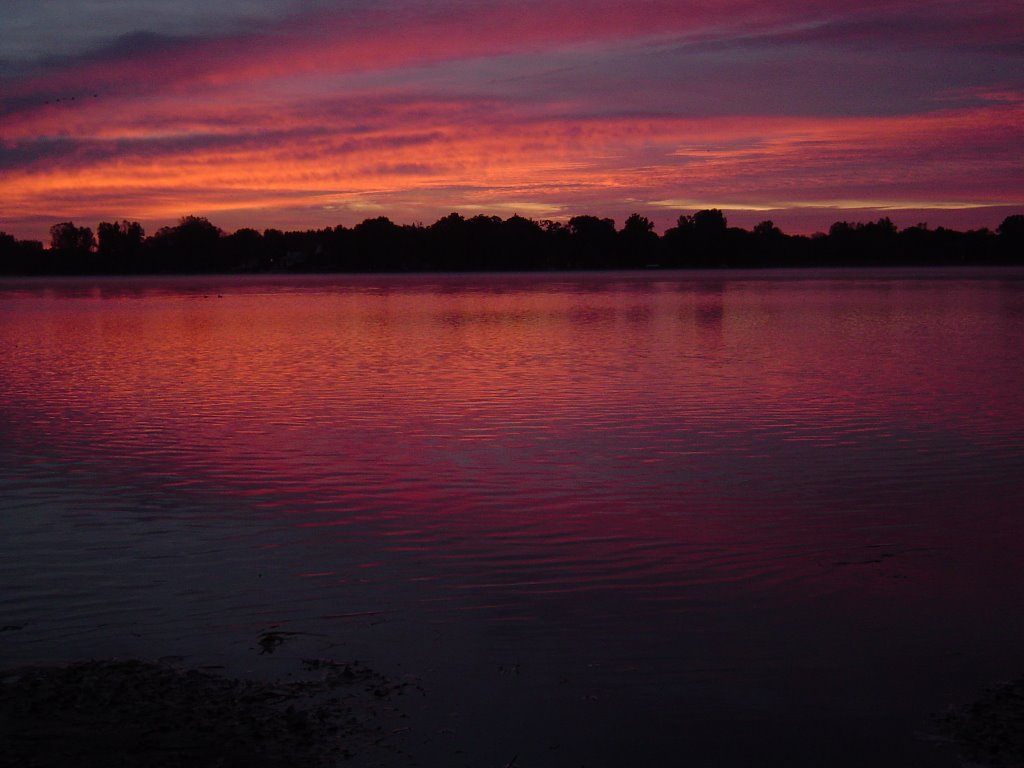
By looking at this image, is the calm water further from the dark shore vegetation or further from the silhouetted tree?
the silhouetted tree

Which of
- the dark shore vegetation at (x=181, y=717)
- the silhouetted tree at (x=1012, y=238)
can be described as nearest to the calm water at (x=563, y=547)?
the dark shore vegetation at (x=181, y=717)

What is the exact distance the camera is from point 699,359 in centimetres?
2764

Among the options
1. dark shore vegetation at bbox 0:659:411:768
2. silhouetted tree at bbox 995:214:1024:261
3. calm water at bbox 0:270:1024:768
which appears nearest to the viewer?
dark shore vegetation at bbox 0:659:411:768

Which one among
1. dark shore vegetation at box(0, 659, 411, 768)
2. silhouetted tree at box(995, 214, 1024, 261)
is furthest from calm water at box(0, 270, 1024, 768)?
silhouetted tree at box(995, 214, 1024, 261)

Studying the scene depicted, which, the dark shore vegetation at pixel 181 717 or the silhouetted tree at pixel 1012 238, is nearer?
the dark shore vegetation at pixel 181 717

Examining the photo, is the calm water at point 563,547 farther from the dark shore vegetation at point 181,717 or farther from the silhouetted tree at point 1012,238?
the silhouetted tree at point 1012,238

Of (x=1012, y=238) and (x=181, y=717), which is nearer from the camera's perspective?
(x=181, y=717)

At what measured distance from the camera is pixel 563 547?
998 cm

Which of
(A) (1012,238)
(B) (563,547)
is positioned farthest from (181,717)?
(A) (1012,238)

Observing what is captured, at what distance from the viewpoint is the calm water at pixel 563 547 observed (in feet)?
21.9

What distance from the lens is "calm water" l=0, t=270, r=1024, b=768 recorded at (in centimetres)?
667

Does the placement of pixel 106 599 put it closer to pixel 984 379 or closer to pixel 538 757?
pixel 538 757

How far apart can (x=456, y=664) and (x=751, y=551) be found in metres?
3.78

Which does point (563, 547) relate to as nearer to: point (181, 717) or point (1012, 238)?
point (181, 717)
